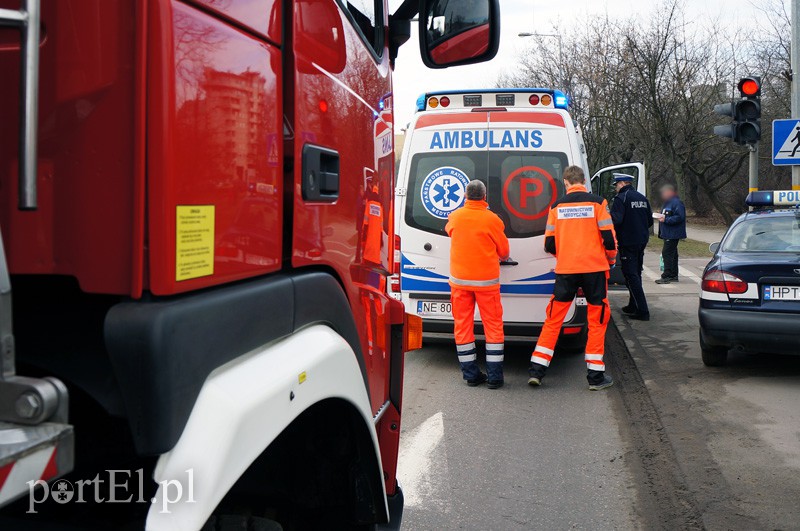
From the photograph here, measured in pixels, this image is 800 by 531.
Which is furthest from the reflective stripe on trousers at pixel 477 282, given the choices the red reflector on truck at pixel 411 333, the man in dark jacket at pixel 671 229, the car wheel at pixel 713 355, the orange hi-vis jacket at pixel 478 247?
the man in dark jacket at pixel 671 229

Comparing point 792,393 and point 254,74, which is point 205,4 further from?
point 792,393

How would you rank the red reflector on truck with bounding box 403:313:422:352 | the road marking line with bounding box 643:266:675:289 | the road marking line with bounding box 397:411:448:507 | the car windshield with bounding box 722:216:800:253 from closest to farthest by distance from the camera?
the red reflector on truck with bounding box 403:313:422:352 → the road marking line with bounding box 397:411:448:507 → the car windshield with bounding box 722:216:800:253 → the road marking line with bounding box 643:266:675:289

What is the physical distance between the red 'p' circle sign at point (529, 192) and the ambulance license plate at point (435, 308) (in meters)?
1.15

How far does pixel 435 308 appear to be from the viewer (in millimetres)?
7719

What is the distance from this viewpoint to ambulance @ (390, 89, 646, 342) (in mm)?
7598

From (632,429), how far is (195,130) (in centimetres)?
495

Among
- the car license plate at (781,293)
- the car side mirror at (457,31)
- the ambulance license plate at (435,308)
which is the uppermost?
the car side mirror at (457,31)

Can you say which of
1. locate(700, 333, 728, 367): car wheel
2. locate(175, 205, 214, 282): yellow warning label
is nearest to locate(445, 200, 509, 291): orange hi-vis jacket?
locate(700, 333, 728, 367): car wheel

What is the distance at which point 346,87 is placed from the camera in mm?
2297

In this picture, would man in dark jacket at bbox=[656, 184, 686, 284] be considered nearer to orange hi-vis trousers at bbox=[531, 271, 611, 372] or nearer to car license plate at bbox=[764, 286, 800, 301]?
car license plate at bbox=[764, 286, 800, 301]

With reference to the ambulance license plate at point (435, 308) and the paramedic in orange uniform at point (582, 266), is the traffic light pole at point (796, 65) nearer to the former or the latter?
the paramedic in orange uniform at point (582, 266)

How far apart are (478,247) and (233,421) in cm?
554

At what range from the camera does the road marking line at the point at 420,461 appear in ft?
14.6

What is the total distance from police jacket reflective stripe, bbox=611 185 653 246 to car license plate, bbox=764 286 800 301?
381cm
